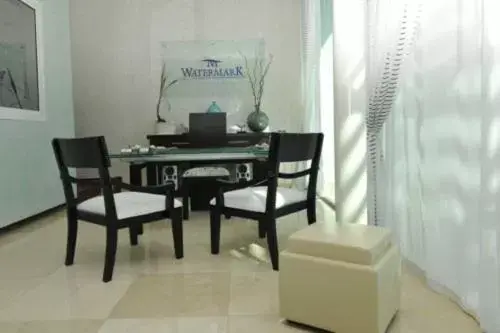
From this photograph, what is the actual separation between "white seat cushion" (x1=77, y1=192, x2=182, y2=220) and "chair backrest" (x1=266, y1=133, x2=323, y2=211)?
2.14 feet

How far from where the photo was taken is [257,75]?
5.58 metres

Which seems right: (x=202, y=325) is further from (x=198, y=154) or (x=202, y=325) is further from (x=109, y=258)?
(x=198, y=154)

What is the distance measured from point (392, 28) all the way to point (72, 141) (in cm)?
182

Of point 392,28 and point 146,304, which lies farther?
point 392,28

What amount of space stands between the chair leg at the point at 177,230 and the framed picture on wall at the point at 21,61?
1974 millimetres

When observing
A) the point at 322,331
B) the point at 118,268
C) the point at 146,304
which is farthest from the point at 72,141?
the point at 322,331

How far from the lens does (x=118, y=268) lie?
2389 millimetres

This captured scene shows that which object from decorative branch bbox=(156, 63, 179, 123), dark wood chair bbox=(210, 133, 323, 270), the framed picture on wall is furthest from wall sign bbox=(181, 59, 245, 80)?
dark wood chair bbox=(210, 133, 323, 270)

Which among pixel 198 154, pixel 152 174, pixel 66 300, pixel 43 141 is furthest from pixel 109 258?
pixel 43 141

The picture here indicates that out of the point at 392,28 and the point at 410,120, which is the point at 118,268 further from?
the point at 392,28

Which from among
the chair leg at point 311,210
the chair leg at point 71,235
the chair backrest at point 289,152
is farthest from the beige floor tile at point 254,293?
the chair leg at point 71,235

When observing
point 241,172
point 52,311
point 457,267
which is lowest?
point 52,311

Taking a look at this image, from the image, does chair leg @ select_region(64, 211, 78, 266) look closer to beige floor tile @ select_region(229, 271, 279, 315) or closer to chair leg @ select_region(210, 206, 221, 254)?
chair leg @ select_region(210, 206, 221, 254)

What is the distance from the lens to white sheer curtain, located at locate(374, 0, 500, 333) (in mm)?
1380
